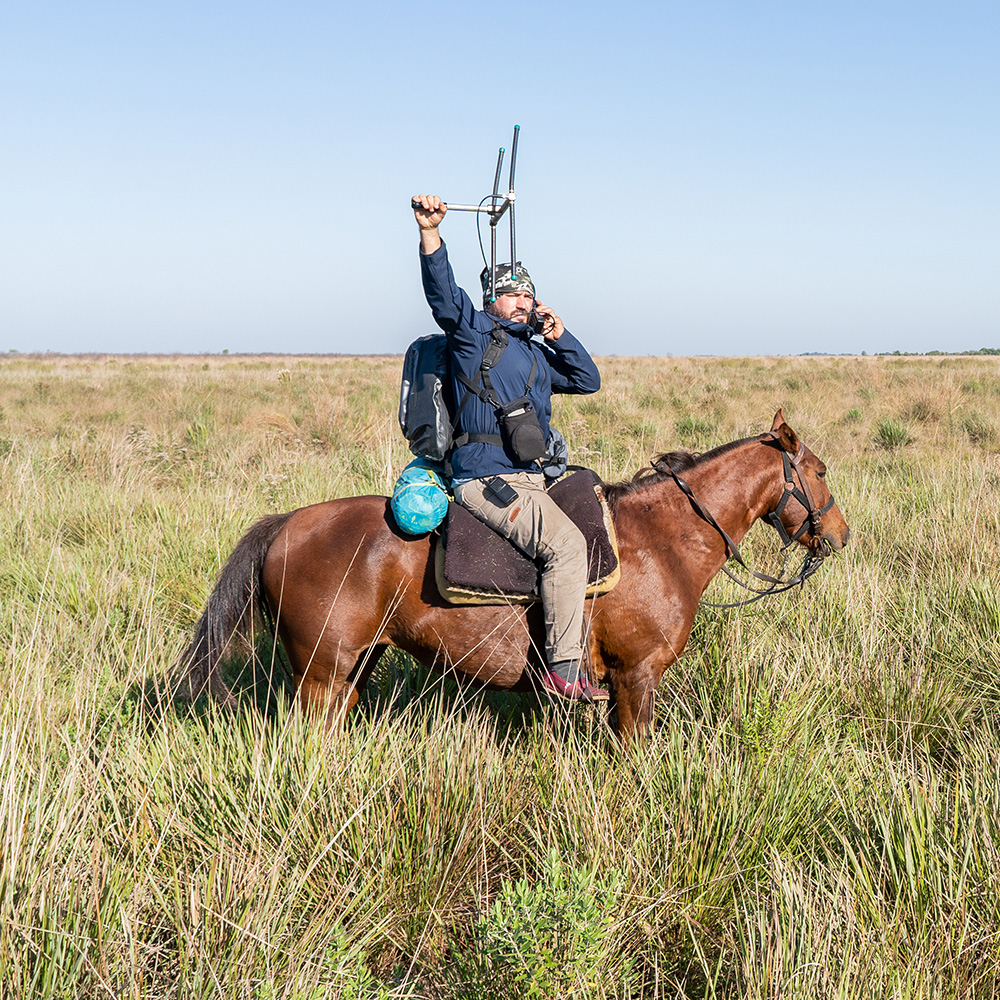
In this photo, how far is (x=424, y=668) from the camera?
504 centimetres

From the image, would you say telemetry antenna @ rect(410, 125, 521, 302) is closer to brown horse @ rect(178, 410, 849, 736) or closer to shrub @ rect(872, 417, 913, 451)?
brown horse @ rect(178, 410, 849, 736)

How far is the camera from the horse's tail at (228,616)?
3953mm

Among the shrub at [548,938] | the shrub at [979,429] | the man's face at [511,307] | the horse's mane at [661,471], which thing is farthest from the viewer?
the shrub at [979,429]

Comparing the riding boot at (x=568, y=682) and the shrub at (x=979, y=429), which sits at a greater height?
the shrub at (x=979, y=429)

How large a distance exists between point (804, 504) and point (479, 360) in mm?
2023

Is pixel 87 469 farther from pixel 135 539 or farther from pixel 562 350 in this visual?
pixel 562 350

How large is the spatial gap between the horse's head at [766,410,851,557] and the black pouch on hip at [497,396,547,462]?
4.67ft

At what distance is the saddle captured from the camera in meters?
3.69

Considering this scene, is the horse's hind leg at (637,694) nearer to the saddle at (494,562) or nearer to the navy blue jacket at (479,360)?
the saddle at (494,562)

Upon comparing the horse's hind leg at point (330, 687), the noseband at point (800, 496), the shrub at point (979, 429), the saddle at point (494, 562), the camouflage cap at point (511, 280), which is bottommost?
the horse's hind leg at point (330, 687)

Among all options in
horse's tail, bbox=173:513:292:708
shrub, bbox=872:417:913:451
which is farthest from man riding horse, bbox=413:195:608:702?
shrub, bbox=872:417:913:451

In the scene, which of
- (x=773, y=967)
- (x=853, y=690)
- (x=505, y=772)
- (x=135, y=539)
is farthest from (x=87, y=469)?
(x=773, y=967)

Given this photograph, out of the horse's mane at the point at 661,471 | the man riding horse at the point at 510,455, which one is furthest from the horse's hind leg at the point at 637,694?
the horse's mane at the point at 661,471

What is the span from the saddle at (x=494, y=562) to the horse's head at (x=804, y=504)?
3.74 ft
